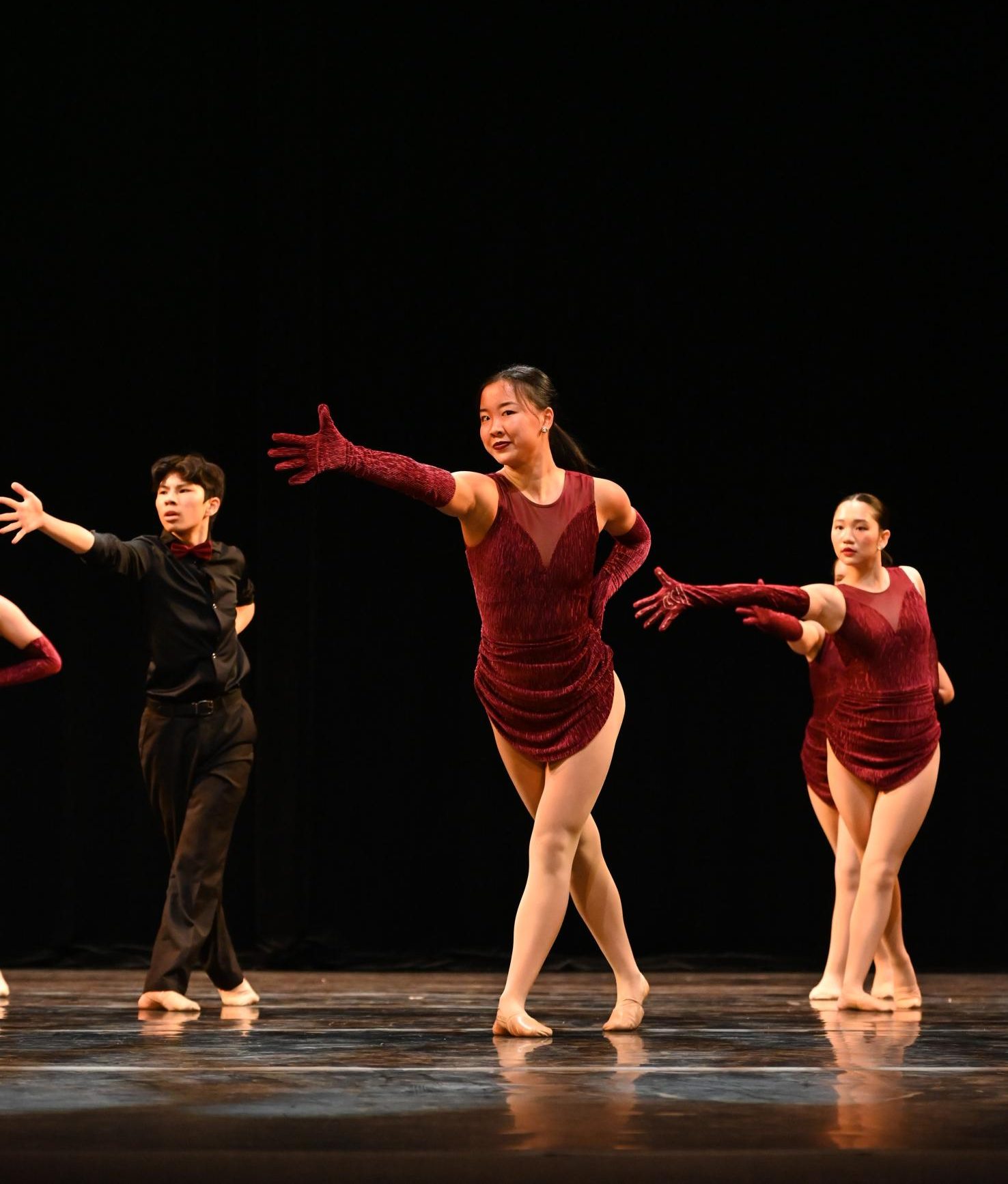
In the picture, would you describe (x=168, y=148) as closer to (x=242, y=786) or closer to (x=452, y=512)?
(x=242, y=786)

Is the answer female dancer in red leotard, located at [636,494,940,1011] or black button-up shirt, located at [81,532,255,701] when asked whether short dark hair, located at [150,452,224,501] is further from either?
female dancer in red leotard, located at [636,494,940,1011]

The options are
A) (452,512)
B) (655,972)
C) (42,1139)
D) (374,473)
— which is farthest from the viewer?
(655,972)

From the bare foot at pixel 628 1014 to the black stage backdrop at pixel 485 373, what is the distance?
2707 mm

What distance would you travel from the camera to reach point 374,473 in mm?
3492

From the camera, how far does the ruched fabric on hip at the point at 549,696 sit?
3.80 meters

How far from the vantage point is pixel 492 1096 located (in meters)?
2.76

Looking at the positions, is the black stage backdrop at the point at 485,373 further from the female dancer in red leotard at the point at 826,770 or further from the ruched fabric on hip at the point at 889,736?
the ruched fabric on hip at the point at 889,736

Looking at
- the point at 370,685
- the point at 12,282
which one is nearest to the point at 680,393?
the point at 370,685

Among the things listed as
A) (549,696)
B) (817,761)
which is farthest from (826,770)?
(549,696)

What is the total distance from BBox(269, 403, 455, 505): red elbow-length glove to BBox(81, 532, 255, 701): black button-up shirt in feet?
3.91

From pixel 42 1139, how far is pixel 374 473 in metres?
1.59

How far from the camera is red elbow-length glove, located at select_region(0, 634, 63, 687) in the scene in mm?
4227

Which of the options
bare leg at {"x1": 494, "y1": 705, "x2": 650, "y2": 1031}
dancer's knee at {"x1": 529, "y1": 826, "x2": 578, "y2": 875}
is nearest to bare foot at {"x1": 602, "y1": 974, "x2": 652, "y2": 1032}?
bare leg at {"x1": 494, "y1": 705, "x2": 650, "y2": 1031}

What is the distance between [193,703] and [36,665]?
52 centimetres
